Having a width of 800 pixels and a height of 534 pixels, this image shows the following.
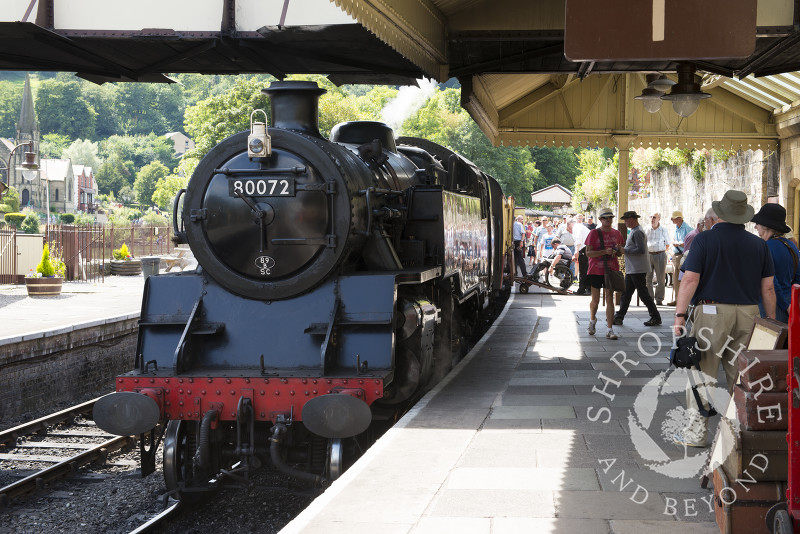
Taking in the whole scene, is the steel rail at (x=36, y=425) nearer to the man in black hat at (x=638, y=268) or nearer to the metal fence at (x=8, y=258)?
the man in black hat at (x=638, y=268)

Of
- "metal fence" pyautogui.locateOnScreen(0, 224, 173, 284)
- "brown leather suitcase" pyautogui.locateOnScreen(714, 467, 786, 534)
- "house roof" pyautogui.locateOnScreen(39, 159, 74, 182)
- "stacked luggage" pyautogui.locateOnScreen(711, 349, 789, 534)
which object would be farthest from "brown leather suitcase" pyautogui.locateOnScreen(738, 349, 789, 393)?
"house roof" pyautogui.locateOnScreen(39, 159, 74, 182)

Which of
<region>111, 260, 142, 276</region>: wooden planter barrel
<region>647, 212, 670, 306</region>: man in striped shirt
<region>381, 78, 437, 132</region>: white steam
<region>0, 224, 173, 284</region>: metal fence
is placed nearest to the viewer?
<region>647, 212, 670, 306</region>: man in striped shirt

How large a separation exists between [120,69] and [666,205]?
15450 millimetres

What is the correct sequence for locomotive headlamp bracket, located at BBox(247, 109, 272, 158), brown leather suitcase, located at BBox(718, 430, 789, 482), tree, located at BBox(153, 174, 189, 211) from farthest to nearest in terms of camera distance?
tree, located at BBox(153, 174, 189, 211)
locomotive headlamp bracket, located at BBox(247, 109, 272, 158)
brown leather suitcase, located at BBox(718, 430, 789, 482)

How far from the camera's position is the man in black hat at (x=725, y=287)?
5660 millimetres

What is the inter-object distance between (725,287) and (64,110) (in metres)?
143

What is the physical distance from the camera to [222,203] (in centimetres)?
678

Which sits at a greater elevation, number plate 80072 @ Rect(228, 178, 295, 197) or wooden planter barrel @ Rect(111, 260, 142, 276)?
number plate 80072 @ Rect(228, 178, 295, 197)

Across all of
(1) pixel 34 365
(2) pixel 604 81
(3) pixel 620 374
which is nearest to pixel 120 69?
(1) pixel 34 365

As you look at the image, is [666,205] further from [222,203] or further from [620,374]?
[222,203]

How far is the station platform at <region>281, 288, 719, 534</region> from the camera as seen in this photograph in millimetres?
4324

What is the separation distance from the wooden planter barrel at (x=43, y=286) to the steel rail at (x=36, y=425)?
920 cm

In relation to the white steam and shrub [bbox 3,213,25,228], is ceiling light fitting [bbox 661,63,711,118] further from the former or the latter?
the white steam

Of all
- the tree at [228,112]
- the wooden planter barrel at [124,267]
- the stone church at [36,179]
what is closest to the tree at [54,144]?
the stone church at [36,179]
